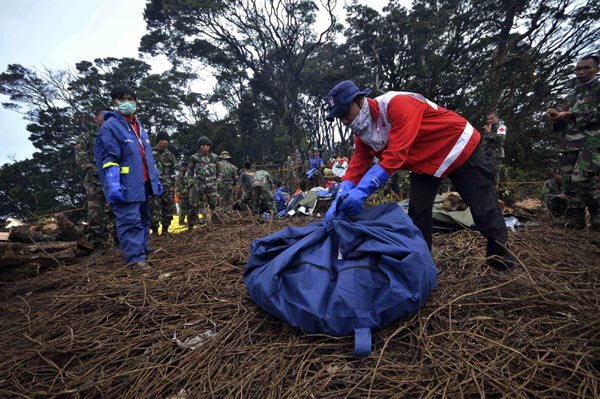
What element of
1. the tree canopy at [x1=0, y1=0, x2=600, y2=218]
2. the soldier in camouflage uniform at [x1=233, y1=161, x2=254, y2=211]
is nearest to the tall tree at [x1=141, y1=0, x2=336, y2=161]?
the tree canopy at [x1=0, y1=0, x2=600, y2=218]

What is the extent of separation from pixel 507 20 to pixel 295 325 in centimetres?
1573

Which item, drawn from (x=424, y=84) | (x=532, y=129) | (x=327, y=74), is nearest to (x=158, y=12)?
(x=327, y=74)

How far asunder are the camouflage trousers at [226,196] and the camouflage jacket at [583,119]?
6126 mm

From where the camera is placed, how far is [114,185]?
8.43 ft

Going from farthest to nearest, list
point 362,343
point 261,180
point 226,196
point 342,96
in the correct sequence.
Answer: point 226,196
point 261,180
point 342,96
point 362,343

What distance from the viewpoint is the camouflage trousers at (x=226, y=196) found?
6.67m

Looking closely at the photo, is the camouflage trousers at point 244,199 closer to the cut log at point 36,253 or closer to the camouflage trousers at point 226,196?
the camouflage trousers at point 226,196

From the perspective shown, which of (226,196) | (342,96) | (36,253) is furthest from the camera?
(226,196)

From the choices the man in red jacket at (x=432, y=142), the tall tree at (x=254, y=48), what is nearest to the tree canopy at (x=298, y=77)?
the tall tree at (x=254, y=48)

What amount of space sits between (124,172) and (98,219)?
184 cm

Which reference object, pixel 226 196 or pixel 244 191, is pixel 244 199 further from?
pixel 226 196

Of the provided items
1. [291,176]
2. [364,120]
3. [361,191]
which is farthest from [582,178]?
[291,176]

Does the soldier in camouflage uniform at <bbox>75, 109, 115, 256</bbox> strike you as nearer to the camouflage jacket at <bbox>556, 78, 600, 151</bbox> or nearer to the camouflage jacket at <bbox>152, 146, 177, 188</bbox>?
the camouflage jacket at <bbox>152, 146, 177, 188</bbox>

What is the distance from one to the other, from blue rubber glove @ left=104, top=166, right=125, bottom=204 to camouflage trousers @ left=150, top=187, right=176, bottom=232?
7.49ft
